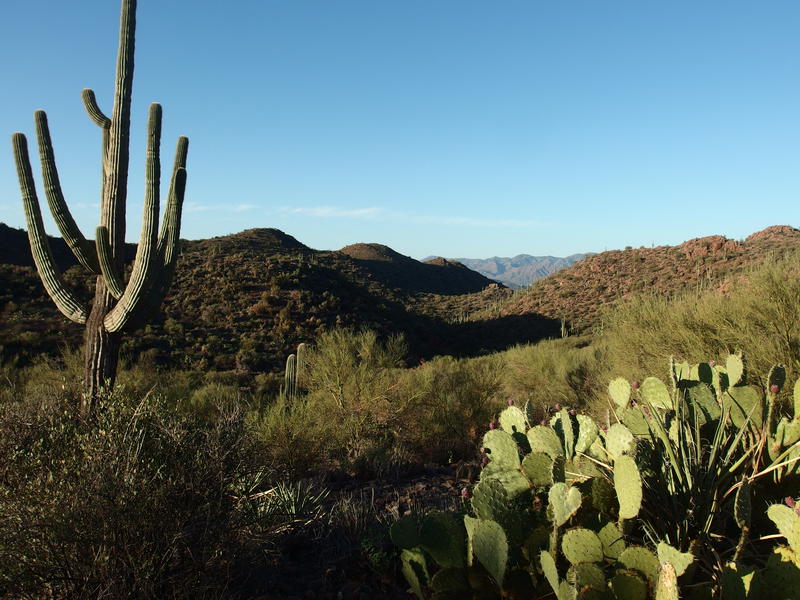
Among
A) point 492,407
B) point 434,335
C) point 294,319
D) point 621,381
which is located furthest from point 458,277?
point 621,381

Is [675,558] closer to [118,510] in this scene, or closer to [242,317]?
[118,510]

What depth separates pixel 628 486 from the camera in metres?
2.55

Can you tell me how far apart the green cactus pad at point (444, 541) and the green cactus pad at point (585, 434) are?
3.25 feet

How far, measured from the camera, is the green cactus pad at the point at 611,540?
2629mm

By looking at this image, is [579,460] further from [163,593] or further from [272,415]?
[272,415]

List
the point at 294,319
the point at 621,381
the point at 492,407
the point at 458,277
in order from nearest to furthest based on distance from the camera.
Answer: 1. the point at 621,381
2. the point at 492,407
3. the point at 294,319
4. the point at 458,277

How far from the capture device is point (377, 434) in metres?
9.25

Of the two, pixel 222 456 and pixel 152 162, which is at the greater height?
pixel 152 162

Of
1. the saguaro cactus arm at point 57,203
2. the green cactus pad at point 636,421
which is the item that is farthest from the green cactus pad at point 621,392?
the saguaro cactus arm at point 57,203

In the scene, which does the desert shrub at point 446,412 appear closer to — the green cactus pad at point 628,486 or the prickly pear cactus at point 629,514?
the prickly pear cactus at point 629,514

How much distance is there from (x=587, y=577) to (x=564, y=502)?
327 mm

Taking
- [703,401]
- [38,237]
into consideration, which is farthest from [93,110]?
[703,401]

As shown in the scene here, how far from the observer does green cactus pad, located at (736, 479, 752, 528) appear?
2.53m

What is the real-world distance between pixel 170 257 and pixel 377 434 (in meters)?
4.54
